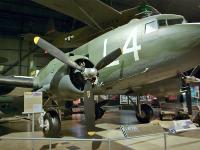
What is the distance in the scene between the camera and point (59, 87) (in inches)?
336

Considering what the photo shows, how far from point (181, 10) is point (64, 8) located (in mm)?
10078

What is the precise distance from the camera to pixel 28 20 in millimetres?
25547

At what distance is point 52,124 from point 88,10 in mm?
9793

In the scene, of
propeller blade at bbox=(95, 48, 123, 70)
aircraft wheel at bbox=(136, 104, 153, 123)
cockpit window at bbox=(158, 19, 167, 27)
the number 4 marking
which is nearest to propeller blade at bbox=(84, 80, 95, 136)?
propeller blade at bbox=(95, 48, 123, 70)

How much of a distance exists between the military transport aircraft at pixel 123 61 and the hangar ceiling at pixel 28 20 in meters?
11.5

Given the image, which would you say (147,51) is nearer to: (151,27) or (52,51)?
(151,27)

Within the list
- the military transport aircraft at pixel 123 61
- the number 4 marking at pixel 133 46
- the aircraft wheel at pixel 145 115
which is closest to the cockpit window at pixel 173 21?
the military transport aircraft at pixel 123 61

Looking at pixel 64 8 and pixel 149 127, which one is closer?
pixel 149 127

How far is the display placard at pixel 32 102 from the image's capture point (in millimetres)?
Result: 6750

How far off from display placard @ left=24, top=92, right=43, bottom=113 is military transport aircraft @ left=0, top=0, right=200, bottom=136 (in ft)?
4.42

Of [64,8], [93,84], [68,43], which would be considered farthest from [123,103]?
[93,84]

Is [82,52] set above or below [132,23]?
below

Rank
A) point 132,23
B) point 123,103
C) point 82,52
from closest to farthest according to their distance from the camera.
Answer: point 132,23, point 82,52, point 123,103

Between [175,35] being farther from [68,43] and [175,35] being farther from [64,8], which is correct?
[68,43]
